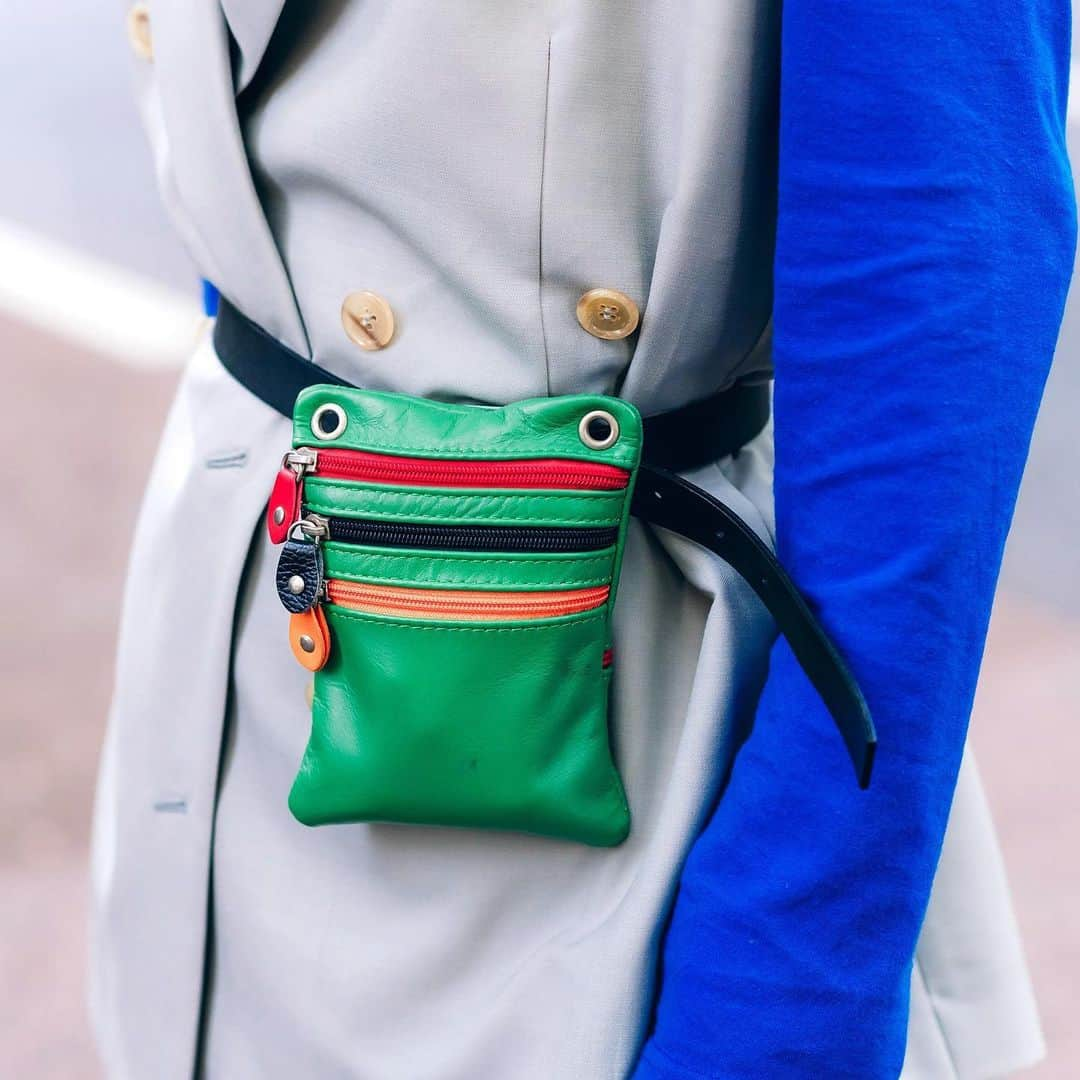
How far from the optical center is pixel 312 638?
0.56m

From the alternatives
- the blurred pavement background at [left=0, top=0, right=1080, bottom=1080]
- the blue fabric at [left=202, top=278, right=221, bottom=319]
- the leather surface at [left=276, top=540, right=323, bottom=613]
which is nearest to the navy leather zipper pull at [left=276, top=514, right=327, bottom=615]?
the leather surface at [left=276, top=540, right=323, bottom=613]

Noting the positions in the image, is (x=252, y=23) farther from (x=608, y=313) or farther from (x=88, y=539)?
(x=88, y=539)

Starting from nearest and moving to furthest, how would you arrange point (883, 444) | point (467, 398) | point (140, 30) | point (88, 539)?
1. point (883, 444)
2. point (467, 398)
3. point (140, 30)
4. point (88, 539)

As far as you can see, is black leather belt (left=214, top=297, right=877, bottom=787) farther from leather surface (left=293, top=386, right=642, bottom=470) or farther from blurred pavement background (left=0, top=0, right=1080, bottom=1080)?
blurred pavement background (left=0, top=0, right=1080, bottom=1080)

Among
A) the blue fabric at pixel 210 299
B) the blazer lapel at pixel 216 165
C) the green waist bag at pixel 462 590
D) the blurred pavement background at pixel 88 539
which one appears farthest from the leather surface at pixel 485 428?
the blurred pavement background at pixel 88 539

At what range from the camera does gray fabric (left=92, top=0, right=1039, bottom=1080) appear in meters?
0.55

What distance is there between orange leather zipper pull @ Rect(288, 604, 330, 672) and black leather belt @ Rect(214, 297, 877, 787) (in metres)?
0.12

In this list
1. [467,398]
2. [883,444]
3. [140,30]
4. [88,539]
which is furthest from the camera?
[88,539]

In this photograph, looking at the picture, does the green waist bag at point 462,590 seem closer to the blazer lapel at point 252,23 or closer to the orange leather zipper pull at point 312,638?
the orange leather zipper pull at point 312,638

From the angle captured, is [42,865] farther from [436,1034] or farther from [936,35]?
[936,35]

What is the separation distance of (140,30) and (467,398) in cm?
30

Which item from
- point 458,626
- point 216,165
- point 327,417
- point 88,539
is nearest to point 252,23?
point 216,165

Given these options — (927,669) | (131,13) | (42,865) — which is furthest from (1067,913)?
(131,13)

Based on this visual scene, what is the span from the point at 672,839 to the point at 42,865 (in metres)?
1.50
